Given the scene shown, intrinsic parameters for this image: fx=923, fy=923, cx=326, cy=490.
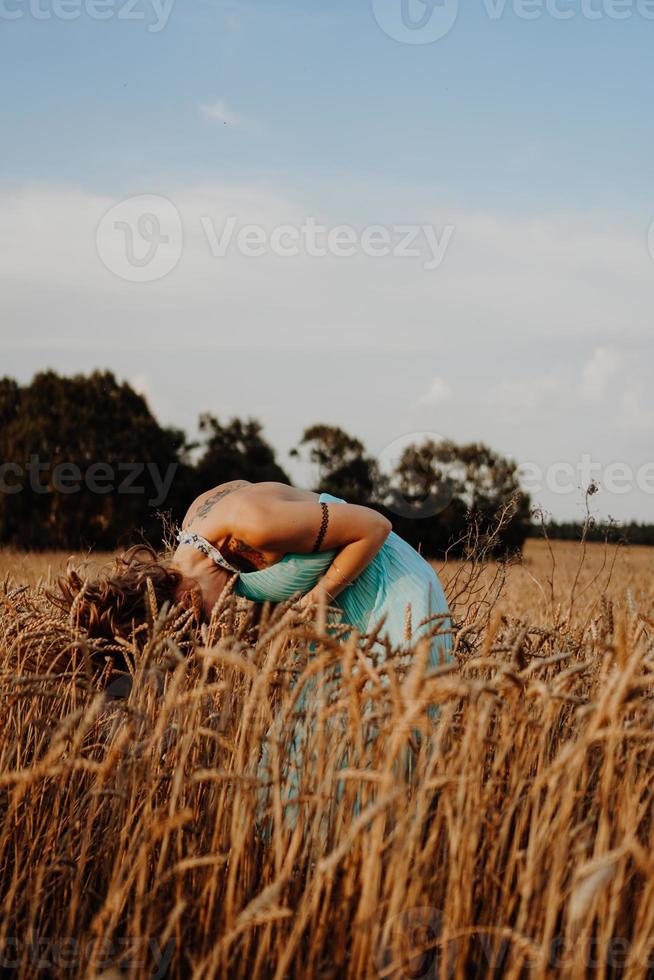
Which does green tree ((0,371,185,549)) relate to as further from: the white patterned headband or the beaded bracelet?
the beaded bracelet

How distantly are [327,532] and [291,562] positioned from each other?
0.20 metres

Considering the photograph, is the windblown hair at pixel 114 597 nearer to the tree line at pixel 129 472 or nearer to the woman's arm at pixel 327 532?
the woman's arm at pixel 327 532

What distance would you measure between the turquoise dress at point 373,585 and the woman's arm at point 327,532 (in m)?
0.08

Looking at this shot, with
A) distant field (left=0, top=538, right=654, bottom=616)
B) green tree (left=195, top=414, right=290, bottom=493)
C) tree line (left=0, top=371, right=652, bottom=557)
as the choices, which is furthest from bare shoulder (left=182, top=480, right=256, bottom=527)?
green tree (left=195, top=414, right=290, bottom=493)

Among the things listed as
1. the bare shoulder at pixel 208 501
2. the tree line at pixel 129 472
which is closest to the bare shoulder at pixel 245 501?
the bare shoulder at pixel 208 501

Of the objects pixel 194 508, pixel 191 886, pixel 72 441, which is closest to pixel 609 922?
pixel 191 886

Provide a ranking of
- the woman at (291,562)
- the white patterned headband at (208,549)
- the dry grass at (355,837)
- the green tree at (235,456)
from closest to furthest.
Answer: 1. the dry grass at (355,837)
2. the woman at (291,562)
3. the white patterned headband at (208,549)
4. the green tree at (235,456)

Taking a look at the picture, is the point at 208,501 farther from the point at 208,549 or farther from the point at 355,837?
the point at 355,837

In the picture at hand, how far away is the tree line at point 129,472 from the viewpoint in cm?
2127

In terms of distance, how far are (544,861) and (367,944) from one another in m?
0.38

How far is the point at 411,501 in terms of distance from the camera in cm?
2514

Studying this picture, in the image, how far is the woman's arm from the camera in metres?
3.12

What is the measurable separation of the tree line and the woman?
1589 cm

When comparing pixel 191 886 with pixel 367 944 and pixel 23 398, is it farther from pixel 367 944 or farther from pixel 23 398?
pixel 23 398
